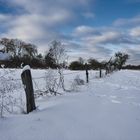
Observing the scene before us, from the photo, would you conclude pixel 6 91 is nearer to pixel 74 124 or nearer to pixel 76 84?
pixel 74 124

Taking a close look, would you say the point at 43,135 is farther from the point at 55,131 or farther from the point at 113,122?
the point at 113,122

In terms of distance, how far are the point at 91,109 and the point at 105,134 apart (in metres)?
1.68

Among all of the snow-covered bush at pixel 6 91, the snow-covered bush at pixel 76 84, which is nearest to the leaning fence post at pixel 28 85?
the snow-covered bush at pixel 6 91

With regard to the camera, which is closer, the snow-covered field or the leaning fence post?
the snow-covered field

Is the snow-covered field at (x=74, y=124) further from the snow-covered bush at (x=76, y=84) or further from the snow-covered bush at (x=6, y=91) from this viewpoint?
the snow-covered bush at (x=76, y=84)

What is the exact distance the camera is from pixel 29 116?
4918 millimetres

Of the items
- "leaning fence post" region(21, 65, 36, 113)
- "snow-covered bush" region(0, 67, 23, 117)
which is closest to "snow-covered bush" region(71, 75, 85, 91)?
"snow-covered bush" region(0, 67, 23, 117)

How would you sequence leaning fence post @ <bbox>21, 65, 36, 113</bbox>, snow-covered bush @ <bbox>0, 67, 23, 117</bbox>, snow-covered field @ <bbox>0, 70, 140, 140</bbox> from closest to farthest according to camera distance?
snow-covered field @ <bbox>0, 70, 140, 140</bbox>, snow-covered bush @ <bbox>0, 67, 23, 117</bbox>, leaning fence post @ <bbox>21, 65, 36, 113</bbox>

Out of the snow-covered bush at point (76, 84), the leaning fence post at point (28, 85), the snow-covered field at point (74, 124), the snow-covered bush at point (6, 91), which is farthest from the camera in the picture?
the snow-covered bush at point (76, 84)

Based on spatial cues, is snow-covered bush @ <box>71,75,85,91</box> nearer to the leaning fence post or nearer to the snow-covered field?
the snow-covered field

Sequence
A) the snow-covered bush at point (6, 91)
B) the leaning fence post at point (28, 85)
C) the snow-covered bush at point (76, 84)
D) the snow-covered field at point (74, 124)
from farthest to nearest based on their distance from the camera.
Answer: the snow-covered bush at point (76, 84) → the leaning fence post at point (28, 85) → the snow-covered bush at point (6, 91) → the snow-covered field at point (74, 124)

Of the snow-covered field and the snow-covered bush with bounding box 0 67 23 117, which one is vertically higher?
the snow-covered bush with bounding box 0 67 23 117

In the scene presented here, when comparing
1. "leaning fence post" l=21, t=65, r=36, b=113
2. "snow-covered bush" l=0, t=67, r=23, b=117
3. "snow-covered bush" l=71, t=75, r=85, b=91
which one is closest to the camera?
"snow-covered bush" l=0, t=67, r=23, b=117

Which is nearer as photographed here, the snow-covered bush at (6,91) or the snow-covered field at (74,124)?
the snow-covered field at (74,124)
